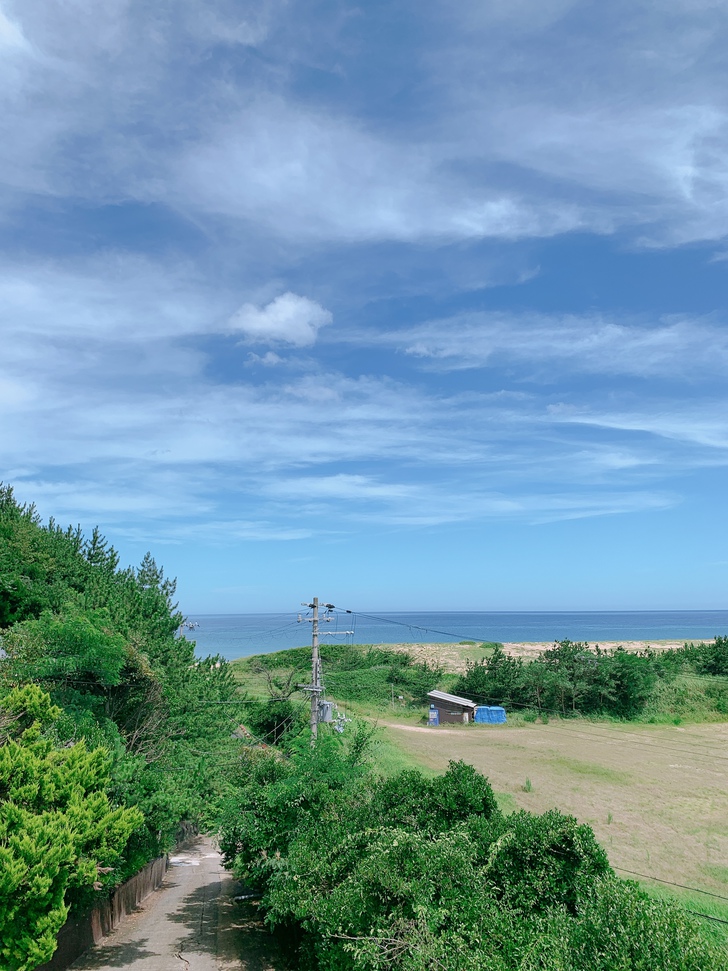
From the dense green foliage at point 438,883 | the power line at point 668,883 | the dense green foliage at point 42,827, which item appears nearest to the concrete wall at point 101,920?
the dense green foliage at point 42,827

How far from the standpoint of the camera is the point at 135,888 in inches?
807

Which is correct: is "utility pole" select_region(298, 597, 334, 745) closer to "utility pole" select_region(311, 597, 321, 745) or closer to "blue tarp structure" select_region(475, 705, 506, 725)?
"utility pole" select_region(311, 597, 321, 745)

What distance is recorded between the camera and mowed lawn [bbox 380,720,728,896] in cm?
1966

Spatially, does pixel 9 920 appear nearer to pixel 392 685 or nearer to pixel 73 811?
pixel 73 811

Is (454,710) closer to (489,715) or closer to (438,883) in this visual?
(489,715)

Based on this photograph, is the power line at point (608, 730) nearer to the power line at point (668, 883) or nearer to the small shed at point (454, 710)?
the small shed at point (454, 710)

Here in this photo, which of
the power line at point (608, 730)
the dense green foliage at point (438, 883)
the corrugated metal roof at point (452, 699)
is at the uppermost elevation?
the dense green foliage at point (438, 883)

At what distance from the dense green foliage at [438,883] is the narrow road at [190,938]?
1539 mm

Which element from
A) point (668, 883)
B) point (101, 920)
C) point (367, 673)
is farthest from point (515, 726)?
point (101, 920)

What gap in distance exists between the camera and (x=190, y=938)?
15.9 metres

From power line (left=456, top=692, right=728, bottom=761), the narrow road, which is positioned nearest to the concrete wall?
the narrow road

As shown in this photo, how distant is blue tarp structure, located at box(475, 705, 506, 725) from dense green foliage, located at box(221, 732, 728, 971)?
119 feet

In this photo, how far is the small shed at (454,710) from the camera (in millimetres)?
49219

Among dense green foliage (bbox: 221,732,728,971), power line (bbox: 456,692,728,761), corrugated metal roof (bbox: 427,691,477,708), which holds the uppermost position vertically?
dense green foliage (bbox: 221,732,728,971)
